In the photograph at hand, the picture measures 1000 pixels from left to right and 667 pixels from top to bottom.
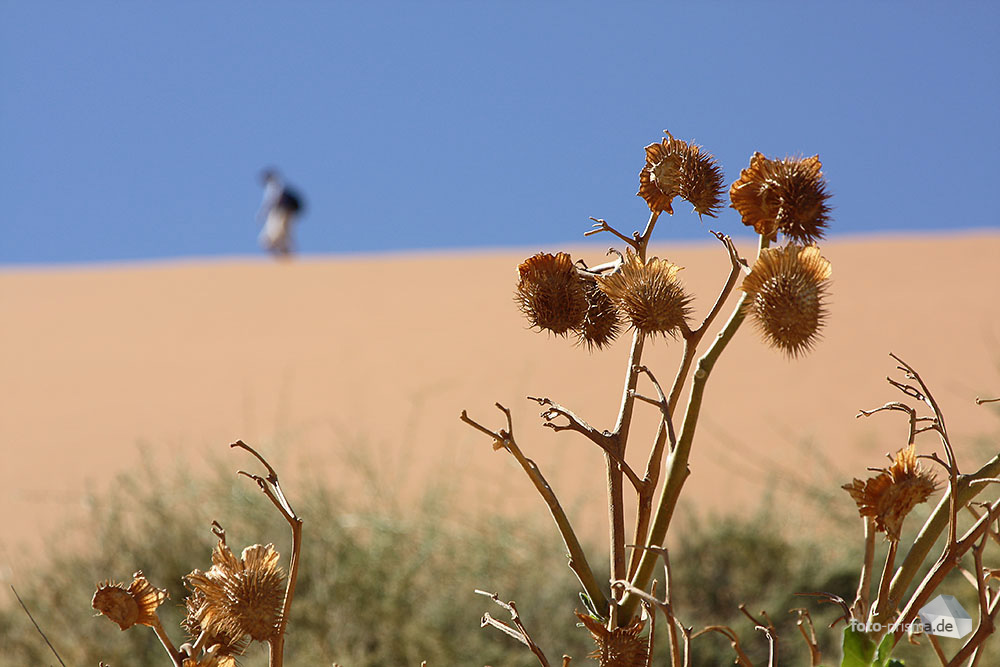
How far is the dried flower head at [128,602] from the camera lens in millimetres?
823

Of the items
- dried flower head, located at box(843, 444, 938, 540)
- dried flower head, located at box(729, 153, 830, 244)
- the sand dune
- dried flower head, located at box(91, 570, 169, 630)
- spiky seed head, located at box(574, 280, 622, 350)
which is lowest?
the sand dune

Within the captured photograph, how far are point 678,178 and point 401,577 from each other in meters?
4.70

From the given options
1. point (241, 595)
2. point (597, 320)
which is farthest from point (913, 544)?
point (241, 595)

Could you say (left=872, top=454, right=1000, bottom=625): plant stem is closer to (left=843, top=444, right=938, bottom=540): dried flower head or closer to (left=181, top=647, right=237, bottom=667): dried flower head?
(left=843, top=444, right=938, bottom=540): dried flower head

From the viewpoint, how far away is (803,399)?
12320 millimetres

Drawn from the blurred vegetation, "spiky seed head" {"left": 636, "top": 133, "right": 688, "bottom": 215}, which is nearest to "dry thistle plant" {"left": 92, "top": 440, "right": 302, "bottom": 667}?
"spiky seed head" {"left": 636, "top": 133, "right": 688, "bottom": 215}

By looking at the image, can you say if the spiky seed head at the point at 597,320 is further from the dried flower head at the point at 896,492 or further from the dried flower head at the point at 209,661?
the dried flower head at the point at 209,661

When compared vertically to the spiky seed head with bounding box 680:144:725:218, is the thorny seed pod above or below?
below

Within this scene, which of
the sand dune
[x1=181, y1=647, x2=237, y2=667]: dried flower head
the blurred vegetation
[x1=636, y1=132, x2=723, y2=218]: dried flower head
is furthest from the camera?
the sand dune

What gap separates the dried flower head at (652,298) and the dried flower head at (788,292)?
0.06 m

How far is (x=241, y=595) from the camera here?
84cm

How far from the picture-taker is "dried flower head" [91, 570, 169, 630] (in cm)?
82

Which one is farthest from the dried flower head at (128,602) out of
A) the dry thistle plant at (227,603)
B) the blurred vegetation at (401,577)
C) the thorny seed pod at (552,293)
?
the blurred vegetation at (401,577)

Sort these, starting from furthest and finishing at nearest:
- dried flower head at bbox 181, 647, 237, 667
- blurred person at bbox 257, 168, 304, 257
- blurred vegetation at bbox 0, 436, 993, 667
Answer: blurred person at bbox 257, 168, 304, 257 < blurred vegetation at bbox 0, 436, 993, 667 < dried flower head at bbox 181, 647, 237, 667
